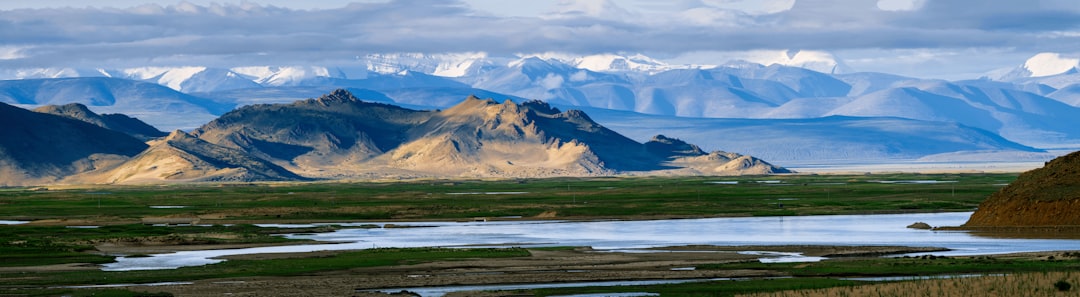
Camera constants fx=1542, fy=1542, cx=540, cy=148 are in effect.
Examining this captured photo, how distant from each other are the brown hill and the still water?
14.5 ft

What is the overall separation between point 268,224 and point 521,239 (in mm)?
34228

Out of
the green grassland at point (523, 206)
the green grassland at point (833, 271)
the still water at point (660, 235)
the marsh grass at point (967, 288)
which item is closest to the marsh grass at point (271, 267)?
the still water at point (660, 235)

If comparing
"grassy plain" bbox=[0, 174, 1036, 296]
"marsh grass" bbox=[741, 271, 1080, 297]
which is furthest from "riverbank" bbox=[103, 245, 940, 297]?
"marsh grass" bbox=[741, 271, 1080, 297]

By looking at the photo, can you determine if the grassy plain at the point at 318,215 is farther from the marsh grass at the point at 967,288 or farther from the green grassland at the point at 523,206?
the marsh grass at the point at 967,288

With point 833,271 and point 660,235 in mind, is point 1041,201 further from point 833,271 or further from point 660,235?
point 833,271

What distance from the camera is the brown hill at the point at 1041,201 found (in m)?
92.0

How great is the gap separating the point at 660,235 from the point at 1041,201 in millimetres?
23204

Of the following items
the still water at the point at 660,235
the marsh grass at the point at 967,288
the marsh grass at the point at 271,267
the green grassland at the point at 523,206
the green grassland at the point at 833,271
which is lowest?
the green grassland at the point at 523,206

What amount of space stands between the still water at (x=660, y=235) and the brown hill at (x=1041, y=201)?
174 inches

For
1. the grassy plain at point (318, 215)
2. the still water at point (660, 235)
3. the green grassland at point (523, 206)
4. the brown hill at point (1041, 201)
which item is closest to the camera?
the grassy plain at point (318, 215)

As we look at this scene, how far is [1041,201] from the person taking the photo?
93.5 m

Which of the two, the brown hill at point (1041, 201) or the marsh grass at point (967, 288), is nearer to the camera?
the marsh grass at point (967, 288)

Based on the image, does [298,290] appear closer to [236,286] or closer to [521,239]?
[236,286]

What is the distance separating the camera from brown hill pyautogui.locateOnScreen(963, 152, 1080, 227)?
3622 inches
